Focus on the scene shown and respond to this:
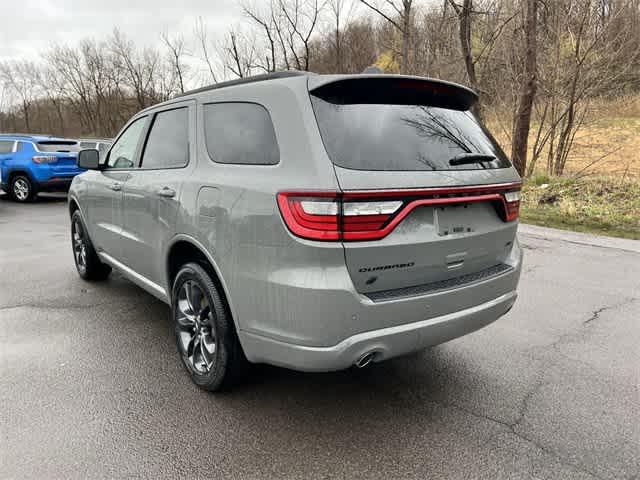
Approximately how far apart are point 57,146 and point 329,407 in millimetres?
12351

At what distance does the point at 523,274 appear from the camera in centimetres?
538

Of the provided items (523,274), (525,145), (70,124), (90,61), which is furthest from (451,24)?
(70,124)

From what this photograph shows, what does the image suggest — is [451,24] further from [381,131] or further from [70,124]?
[70,124]

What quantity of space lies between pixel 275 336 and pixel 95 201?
299 centimetres

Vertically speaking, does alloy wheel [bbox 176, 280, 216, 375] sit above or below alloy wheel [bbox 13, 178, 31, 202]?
below

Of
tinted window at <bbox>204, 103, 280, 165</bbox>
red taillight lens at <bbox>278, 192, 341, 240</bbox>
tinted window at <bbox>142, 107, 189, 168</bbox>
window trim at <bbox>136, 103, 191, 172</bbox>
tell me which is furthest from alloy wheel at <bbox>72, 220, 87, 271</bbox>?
red taillight lens at <bbox>278, 192, 341, 240</bbox>

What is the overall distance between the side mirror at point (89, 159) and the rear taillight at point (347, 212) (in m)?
2.82

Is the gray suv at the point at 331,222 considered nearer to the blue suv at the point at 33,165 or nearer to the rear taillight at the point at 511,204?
the rear taillight at the point at 511,204

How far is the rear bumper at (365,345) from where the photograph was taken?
2.16 m

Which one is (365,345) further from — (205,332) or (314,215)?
(205,332)

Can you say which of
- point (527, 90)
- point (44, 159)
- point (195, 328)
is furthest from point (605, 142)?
point (44, 159)

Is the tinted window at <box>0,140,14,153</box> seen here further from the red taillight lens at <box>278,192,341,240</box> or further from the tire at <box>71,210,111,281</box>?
the red taillight lens at <box>278,192,341,240</box>

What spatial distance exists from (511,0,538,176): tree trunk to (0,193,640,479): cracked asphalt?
29.8 ft

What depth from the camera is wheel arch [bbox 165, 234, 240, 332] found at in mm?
2516
